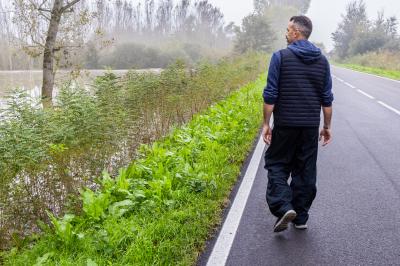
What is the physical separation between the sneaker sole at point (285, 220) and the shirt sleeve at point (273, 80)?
1.10 metres

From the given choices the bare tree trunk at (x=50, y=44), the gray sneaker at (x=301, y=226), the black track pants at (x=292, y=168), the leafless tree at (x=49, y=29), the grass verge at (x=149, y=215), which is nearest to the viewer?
the grass verge at (x=149, y=215)

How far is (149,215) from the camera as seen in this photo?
4.30m

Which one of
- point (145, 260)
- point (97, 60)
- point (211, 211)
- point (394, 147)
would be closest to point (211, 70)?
point (394, 147)

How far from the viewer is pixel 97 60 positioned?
45594 millimetres

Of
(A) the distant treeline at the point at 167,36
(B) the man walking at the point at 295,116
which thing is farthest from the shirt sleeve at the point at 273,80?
(A) the distant treeline at the point at 167,36

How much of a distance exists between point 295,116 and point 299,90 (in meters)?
0.26

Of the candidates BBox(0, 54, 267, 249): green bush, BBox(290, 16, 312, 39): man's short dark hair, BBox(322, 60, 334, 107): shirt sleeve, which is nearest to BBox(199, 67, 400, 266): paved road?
BBox(0, 54, 267, 249): green bush

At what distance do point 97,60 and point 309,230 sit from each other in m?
44.4

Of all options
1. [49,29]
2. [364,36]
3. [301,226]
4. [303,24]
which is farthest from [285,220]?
[364,36]

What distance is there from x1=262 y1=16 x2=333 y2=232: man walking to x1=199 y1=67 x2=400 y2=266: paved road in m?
0.27

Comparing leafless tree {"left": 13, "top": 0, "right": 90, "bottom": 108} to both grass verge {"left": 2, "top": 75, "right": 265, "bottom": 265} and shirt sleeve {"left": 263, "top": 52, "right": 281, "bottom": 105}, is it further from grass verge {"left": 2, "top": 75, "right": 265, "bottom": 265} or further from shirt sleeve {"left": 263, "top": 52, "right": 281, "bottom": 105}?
shirt sleeve {"left": 263, "top": 52, "right": 281, "bottom": 105}

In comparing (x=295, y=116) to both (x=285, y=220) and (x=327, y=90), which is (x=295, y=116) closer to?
(x=327, y=90)

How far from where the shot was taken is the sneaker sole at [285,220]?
12.6 ft

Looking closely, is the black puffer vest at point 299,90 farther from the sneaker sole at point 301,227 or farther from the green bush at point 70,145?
the green bush at point 70,145
